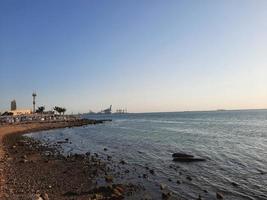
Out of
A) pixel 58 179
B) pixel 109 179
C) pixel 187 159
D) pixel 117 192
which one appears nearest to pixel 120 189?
pixel 117 192

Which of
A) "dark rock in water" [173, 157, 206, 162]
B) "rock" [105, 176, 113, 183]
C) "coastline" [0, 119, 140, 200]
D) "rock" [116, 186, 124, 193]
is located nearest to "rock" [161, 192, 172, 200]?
"coastline" [0, 119, 140, 200]

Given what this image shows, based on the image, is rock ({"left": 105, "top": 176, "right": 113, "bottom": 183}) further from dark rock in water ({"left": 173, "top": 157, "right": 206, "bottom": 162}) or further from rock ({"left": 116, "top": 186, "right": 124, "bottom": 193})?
dark rock in water ({"left": 173, "top": 157, "right": 206, "bottom": 162})

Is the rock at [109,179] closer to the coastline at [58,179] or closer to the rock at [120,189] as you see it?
the coastline at [58,179]

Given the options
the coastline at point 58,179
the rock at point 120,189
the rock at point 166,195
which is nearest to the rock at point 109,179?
the coastline at point 58,179

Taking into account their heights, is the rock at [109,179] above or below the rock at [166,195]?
above

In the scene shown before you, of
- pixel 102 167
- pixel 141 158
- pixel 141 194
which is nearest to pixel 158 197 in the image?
pixel 141 194

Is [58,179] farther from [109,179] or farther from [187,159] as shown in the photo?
[187,159]

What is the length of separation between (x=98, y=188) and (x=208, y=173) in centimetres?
1079

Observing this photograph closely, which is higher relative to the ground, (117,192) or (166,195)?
(117,192)

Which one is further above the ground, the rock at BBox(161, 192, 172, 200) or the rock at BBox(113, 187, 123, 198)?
the rock at BBox(113, 187, 123, 198)

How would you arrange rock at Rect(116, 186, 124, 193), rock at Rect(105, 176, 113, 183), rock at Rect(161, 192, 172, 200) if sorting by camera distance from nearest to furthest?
1. rock at Rect(161, 192, 172, 200)
2. rock at Rect(116, 186, 124, 193)
3. rock at Rect(105, 176, 113, 183)

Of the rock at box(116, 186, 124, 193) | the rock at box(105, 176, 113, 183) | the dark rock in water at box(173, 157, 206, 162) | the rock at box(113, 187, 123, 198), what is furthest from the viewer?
the dark rock in water at box(173, 157, 206, 162)

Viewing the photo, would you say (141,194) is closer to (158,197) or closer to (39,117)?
(158,197)

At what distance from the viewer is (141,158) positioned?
114 feet
